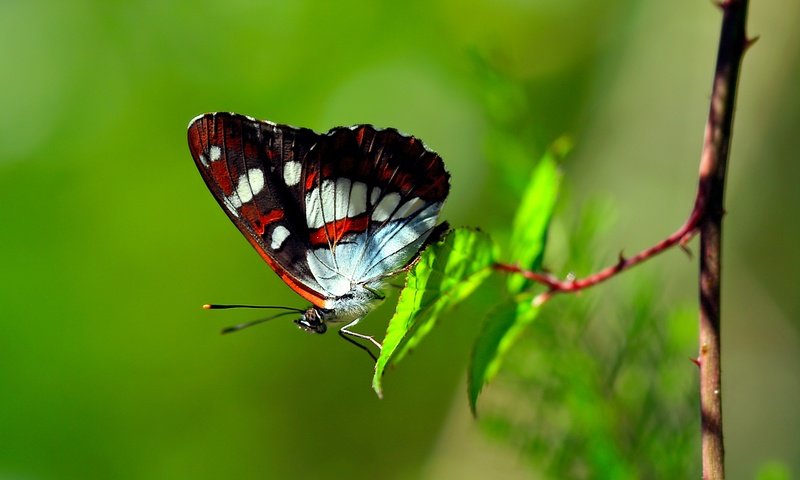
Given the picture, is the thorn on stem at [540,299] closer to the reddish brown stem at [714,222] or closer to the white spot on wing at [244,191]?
the reddish brown stem at [714,222]

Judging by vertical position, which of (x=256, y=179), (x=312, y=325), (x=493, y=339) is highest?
(x=256, y=179)

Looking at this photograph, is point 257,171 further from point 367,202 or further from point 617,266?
point 617,266

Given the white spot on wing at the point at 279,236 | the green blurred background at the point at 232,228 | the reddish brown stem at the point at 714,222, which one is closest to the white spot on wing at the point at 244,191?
the white spot on wing at the point at 279,236

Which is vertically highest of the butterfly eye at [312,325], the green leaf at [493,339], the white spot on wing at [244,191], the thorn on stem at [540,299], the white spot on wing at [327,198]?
the white spot on wing at [327,198]

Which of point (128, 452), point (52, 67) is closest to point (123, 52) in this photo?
point (52, 67)

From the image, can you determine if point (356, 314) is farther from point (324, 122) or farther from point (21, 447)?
point (21, 447)

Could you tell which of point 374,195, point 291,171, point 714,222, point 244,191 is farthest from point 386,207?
point 714,222

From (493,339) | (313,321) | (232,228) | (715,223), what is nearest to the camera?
(715,223)
